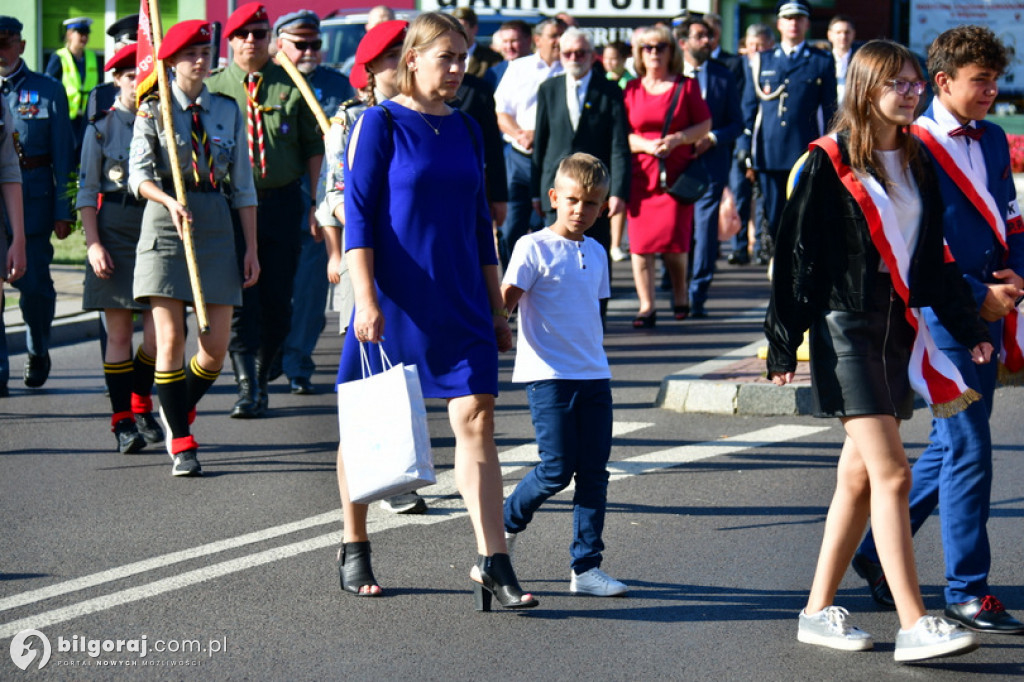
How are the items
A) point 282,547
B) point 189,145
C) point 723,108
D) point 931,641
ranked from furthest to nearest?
point 723,108 → point 189,145 → point 282,547 → point 931,641

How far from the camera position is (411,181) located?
207 inches

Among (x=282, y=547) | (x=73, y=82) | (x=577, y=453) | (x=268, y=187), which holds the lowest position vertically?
(x=282, y=547)

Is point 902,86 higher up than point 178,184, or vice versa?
point 902,86

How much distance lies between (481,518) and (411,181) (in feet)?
3.57

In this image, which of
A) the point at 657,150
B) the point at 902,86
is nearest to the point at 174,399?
the point at 902,86

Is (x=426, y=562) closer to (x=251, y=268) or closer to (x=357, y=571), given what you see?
(x=357, y=571)

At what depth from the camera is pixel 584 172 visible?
5602mm

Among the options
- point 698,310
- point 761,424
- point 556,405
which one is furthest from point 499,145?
point 556,405

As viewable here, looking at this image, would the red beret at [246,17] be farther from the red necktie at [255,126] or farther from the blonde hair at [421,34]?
the blonde hair at [421,34]

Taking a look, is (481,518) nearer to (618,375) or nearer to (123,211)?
(123,211)

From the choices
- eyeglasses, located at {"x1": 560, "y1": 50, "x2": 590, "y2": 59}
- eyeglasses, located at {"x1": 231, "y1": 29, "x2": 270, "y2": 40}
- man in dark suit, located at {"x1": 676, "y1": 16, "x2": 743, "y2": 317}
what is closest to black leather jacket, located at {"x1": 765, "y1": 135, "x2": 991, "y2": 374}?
eyeglasses, located at {"x1": 231, "y1": 29, "x2": 270, "y2": 40}

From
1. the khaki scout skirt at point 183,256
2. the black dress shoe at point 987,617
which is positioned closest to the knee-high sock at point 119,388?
the khaki scout skirt at point 183,256

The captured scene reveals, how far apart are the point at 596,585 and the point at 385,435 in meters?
0.91

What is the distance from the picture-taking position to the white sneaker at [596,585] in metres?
5.44
